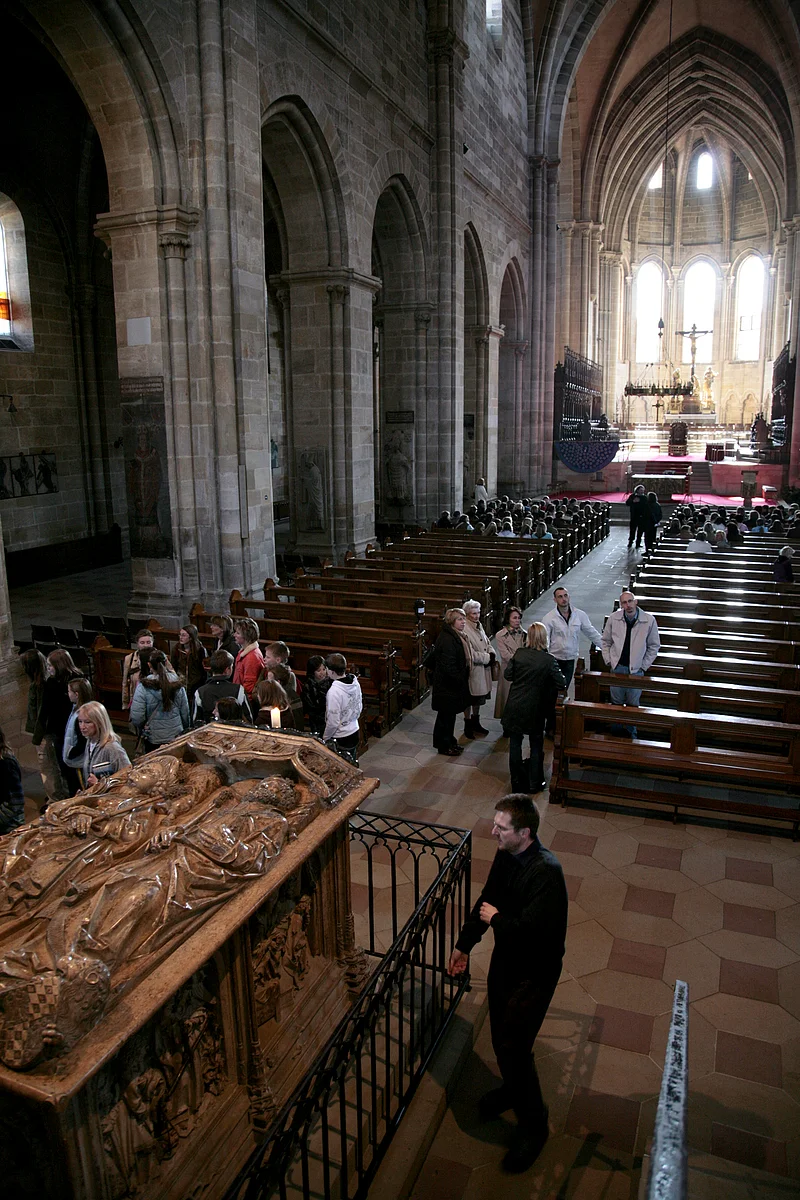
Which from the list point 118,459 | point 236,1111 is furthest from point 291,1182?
point 118,459

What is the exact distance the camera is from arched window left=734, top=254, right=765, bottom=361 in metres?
45.7

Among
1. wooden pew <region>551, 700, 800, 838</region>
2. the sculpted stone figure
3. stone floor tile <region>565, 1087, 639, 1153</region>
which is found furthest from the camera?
wooden pew <region>551, 700, 800, 838</region>

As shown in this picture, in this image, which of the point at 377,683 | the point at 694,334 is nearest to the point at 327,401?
the point at 377,683

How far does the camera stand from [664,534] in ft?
54.5

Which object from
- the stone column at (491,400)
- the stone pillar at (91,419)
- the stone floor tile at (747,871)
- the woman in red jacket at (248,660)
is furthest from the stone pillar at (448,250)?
the stone floor tile at (747,871)

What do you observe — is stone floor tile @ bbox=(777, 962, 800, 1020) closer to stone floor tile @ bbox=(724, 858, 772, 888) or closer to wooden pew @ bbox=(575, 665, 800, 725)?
stone floor tile @ bbox=(724, 858, 772, 888)

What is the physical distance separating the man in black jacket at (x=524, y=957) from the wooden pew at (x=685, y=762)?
3.26 meters

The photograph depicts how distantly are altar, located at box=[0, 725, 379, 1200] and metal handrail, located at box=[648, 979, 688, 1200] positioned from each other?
146 centimetres

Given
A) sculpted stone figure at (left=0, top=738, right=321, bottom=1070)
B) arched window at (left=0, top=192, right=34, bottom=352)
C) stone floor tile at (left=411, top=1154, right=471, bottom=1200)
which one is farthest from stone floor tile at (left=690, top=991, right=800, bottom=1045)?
arched window at (left=0, top=192, right=34, bottom=352)

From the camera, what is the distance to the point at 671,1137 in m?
1.84

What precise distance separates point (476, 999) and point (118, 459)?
16.1 metres

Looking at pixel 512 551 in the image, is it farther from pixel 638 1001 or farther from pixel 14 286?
pixel 14 286

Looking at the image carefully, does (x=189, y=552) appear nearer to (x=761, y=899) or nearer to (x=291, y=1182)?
(x=761, y=899)

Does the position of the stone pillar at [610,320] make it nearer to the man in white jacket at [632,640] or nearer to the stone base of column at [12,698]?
the man in white jacket at [632,640]
